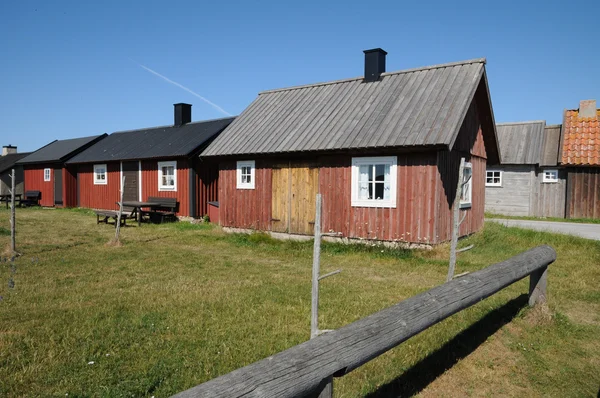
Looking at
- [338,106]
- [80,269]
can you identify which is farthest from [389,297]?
[338,106]

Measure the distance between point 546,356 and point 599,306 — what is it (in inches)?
110

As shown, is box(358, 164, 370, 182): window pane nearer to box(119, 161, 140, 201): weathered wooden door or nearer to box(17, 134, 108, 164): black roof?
box(119, 161, 140, 201): weathered wooden door

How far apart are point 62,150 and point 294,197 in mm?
21446

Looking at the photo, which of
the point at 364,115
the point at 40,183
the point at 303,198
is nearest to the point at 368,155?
the point at 364,115

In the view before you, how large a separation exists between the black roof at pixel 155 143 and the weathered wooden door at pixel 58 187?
188cm

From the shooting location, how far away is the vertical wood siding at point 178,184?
1950cm

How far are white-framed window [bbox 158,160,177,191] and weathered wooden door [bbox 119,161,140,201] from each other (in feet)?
5.81

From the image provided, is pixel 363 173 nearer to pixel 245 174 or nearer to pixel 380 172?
pixel 380 172

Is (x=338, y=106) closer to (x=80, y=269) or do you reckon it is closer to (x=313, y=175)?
(x=313, y=175)

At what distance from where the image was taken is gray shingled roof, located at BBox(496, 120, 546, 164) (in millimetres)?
22703

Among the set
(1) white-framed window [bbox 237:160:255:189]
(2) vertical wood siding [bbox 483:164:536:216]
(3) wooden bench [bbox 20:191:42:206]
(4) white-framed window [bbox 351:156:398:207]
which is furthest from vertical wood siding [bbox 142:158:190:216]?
(2) vertical wood siding [bbox 483:164:536:216]

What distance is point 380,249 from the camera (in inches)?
464

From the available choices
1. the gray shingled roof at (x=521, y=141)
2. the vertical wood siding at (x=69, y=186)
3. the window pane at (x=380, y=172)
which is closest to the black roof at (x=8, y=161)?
the vertical wood siding at (x=69, y=186)

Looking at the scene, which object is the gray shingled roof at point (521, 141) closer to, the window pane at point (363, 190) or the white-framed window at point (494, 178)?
the white-framed window at point (494, 178)
